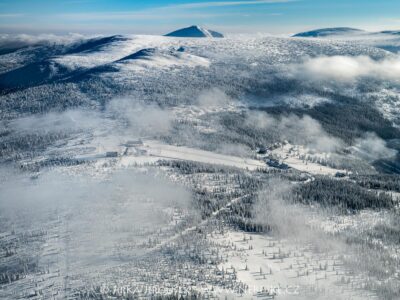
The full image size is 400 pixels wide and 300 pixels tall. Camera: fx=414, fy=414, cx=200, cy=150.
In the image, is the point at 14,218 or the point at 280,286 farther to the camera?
the point at 14,218

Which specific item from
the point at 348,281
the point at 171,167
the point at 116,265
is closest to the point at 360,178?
the point at 171,167

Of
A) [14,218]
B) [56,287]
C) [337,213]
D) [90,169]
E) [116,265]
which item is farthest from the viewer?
[90,169]

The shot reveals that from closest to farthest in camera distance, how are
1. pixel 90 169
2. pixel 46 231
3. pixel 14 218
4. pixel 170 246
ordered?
1. pixel 170 246
2. pixel 46 231
3. pixel 14 218
4. pixel 90 169

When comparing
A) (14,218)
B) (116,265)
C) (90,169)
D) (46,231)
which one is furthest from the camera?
(90,169)

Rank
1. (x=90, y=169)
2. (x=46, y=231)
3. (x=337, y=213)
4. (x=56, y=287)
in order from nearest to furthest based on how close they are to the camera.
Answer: (x=56, y=287), (x=46, y=231), (x=337, y=213), (x=90, y=169)

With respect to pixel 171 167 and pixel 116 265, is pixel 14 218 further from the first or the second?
pixel 171 167

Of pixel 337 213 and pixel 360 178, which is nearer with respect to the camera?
pixel 337 213

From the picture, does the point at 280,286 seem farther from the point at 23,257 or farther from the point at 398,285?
the point at 23,257

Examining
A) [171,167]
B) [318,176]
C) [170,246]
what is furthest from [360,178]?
[170,246]

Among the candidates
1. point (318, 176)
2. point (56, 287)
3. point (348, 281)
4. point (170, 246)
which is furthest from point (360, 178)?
point (56, 287)
